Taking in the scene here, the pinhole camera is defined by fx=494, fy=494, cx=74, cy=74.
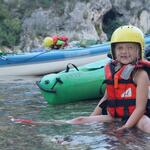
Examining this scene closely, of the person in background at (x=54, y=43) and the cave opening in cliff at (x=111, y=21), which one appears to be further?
the cave opening in cliff at (x=111, y=21)

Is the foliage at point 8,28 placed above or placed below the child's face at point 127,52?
below

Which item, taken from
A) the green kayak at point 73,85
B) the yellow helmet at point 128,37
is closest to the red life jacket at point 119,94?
the yellow helmet at point 128,37

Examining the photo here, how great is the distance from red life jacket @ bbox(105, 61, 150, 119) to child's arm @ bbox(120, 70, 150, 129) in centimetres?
13

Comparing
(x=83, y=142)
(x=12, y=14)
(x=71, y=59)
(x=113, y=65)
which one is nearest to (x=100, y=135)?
(x=83, y=142)

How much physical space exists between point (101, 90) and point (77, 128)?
2.03 meters

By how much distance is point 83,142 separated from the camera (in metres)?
3.74

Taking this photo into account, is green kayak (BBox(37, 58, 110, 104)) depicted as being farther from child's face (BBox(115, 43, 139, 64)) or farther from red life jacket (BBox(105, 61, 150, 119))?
child's face (BBox(115, 43, 139, 64))

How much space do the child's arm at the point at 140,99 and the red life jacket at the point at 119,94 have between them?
0.13 metres

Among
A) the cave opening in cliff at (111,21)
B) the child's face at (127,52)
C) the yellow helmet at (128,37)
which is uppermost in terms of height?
the yellow helmet at (128,37)

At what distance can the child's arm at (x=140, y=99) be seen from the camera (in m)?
3.93

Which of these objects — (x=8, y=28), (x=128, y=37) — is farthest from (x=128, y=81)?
(x=8, y=28)

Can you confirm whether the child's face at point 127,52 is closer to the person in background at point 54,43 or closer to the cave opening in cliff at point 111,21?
the person in background at point 54,43

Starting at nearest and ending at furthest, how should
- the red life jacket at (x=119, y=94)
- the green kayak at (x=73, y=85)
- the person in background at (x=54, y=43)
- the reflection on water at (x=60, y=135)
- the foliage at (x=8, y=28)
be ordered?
the reflection on water at (x=60, y=135), the red life jacket at (x=119, y=94), the green kayak at (x=73, y=85), the person in background at (x=54, y=43), the foliage at (x=8, y=28)

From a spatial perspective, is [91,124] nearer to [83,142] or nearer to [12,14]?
[83,142]
